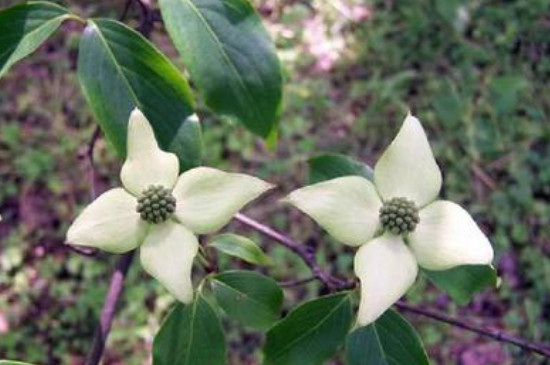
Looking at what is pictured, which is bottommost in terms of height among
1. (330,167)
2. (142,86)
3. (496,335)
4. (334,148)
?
(334,148)

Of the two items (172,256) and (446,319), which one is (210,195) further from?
(446,319)

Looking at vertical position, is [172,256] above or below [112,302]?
above

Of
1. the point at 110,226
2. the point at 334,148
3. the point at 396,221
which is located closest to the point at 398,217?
the point at 396,221

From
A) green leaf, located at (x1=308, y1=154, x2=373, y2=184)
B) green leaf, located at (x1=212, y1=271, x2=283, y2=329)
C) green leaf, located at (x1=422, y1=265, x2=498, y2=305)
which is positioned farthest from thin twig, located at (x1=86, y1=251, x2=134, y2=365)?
green leaf, located at (x1=422, y1=265, x2=498, y2=305)

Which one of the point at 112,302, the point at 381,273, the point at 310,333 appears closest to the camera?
the point at 381,273

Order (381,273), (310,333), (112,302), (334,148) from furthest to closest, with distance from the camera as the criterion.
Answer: (334,148), (112,302), (310,333), (381,273)

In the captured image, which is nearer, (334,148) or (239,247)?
(239,247)

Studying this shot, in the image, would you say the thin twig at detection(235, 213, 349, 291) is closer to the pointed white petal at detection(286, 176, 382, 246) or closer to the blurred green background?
Result: the pointed white petal at detection(286, 176, 382, 246)

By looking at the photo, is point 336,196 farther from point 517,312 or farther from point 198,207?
point 517,312

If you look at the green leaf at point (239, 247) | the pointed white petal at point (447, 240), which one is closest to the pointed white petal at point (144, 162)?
the green leaf at point (239, 247)
